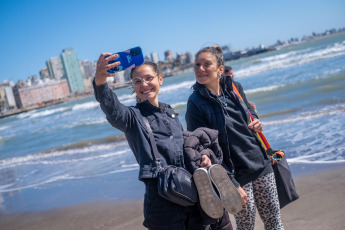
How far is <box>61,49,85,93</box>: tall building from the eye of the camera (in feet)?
595

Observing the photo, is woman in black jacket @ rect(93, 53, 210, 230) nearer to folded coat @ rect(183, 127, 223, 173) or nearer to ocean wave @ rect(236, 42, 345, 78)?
folded coat @ rect(183, 127, 223, 173)

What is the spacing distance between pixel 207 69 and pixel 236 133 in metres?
0.53

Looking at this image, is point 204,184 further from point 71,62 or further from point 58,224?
point 71,62

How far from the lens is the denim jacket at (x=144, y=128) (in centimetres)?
193

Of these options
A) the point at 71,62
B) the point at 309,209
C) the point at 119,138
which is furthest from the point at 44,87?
the point at 309,209

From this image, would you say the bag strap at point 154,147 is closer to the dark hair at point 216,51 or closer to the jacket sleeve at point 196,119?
the jacket sleeve at point 196,119

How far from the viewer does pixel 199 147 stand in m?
2.16

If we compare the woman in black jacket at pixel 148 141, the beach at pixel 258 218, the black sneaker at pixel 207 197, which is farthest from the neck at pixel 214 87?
the beach at pixel 258 218

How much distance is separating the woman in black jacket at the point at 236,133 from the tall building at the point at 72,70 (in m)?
182

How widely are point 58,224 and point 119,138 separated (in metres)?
7.56

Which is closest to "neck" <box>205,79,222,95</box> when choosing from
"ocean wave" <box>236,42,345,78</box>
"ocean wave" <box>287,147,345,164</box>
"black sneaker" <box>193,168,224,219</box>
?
"black sneaker" <box>193,168,224,219</box>

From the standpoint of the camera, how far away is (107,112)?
193 centimetres

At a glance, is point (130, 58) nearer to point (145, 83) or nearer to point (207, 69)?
point (145, 83)

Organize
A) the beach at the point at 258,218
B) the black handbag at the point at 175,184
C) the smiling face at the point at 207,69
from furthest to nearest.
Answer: the beach at the point at 258,218 < the smiling face at the point at 207,69 < the black handbag at the point at 175,184
